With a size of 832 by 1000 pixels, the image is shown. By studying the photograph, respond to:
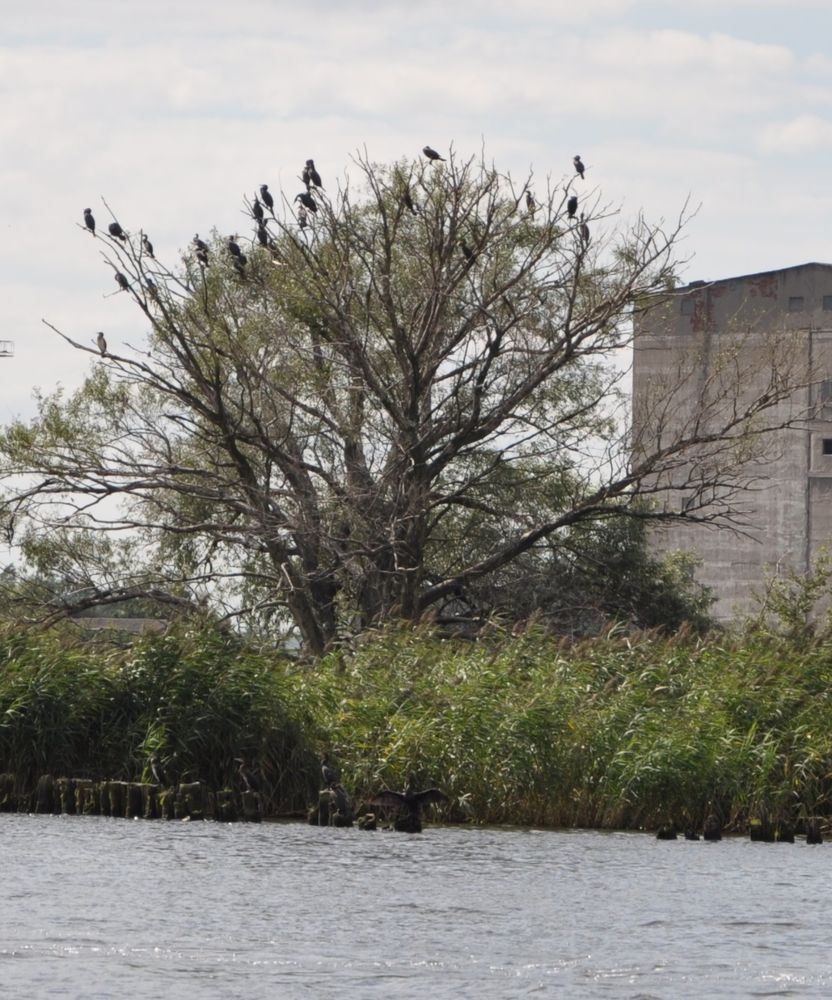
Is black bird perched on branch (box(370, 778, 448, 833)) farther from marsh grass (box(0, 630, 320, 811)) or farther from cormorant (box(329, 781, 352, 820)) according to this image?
marsh grass (box(0, 630, 320, 811))

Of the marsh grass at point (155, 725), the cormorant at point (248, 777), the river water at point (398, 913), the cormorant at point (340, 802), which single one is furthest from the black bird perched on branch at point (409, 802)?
the cormorant at point (248, 777)

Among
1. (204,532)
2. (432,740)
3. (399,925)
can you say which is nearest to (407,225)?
(204,532)

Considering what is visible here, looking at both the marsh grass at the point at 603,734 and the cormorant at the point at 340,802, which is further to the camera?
the marsh grass at the point at 603,734

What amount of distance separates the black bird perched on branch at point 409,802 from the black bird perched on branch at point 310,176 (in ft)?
50.7

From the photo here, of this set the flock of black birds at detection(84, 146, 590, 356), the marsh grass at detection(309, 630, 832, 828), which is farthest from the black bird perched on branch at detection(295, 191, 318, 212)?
the marsh grass at detection(309, 630, 832, 828)

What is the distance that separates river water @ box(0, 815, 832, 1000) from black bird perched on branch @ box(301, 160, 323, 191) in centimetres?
1572

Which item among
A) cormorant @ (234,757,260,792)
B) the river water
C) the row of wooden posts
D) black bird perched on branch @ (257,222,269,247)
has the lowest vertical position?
the river water

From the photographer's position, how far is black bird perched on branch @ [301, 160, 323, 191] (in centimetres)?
3275

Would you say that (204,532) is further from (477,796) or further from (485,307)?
(477,796)

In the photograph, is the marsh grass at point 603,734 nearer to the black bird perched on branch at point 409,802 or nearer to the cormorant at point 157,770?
the black bird perched on branch at point 409,802

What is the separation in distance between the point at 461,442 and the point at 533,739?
1335cm

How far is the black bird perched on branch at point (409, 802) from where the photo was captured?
19156 millimetres

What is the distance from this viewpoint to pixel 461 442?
3297cm

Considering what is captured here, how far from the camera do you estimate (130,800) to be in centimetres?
2008
